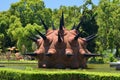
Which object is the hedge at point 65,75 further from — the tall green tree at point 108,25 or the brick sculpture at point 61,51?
the tall green tree at point 108,25

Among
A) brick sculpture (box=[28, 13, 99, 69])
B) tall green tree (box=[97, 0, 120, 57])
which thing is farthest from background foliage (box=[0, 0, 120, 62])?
brick sculpture (box=[28, 13, 99, 69])

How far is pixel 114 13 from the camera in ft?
187

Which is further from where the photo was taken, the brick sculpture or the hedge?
the brick sculpture

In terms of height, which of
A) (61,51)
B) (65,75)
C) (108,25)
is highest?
(108,25)

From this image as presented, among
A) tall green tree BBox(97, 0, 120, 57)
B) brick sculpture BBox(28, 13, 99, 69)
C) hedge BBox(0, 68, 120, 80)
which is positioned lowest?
hedge BBox(0, 68, 120, 80)

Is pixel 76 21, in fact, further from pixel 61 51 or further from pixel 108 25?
pixel 61 51

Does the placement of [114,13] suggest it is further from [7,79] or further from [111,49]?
[7,79]

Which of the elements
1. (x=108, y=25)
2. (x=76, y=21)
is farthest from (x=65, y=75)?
(x=76, y=21)

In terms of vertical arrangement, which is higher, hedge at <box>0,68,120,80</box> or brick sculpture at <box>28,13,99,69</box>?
brick sculpture at <box>28,13,99,69</box>

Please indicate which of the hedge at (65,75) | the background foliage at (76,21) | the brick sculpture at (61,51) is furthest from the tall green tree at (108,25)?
the hedge at (65,75)

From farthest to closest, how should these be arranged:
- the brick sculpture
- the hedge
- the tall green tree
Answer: the tall green tree, the brick sculpture, the hedge

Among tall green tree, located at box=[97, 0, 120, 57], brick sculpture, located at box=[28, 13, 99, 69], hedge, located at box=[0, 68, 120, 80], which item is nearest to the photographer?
hedge, located at box=[0, 68, 120, 80]

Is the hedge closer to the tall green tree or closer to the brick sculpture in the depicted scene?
the brick sculpture

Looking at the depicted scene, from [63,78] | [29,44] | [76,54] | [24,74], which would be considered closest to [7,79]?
[24,74]
